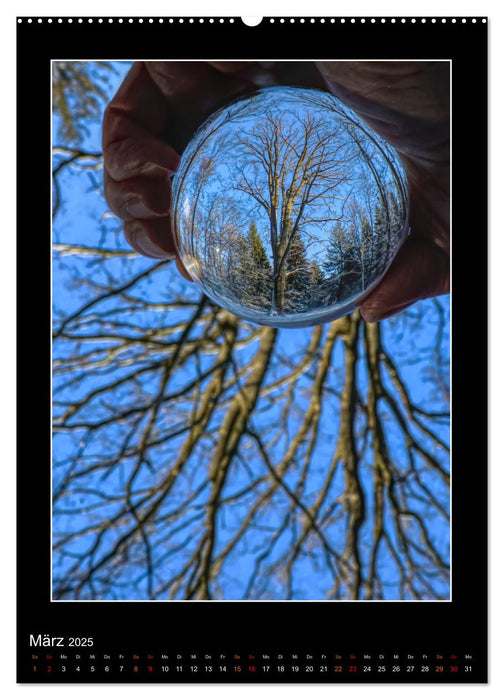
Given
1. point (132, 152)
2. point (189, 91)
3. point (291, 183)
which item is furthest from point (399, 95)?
point (132, 152)

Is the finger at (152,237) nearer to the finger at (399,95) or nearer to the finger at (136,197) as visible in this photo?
the finger at (136,197)

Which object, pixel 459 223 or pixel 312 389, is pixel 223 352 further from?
pixel 459 223

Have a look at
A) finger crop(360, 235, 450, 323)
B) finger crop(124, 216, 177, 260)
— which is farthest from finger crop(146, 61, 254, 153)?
finger crop(360, 235, 450, 323)

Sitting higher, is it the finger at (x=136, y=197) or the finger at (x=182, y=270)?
the finger at (x=136, y=197)

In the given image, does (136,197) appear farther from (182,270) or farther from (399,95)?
(399,95)

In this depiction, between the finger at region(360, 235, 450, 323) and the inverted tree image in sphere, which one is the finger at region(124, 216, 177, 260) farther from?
the finger at region(360, 235, 450, 323)

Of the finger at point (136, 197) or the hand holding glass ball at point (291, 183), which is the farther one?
the finger at point (136, 197)

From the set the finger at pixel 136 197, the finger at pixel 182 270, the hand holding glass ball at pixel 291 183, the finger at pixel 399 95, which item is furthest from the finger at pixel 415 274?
the finger at pixel 136 197
